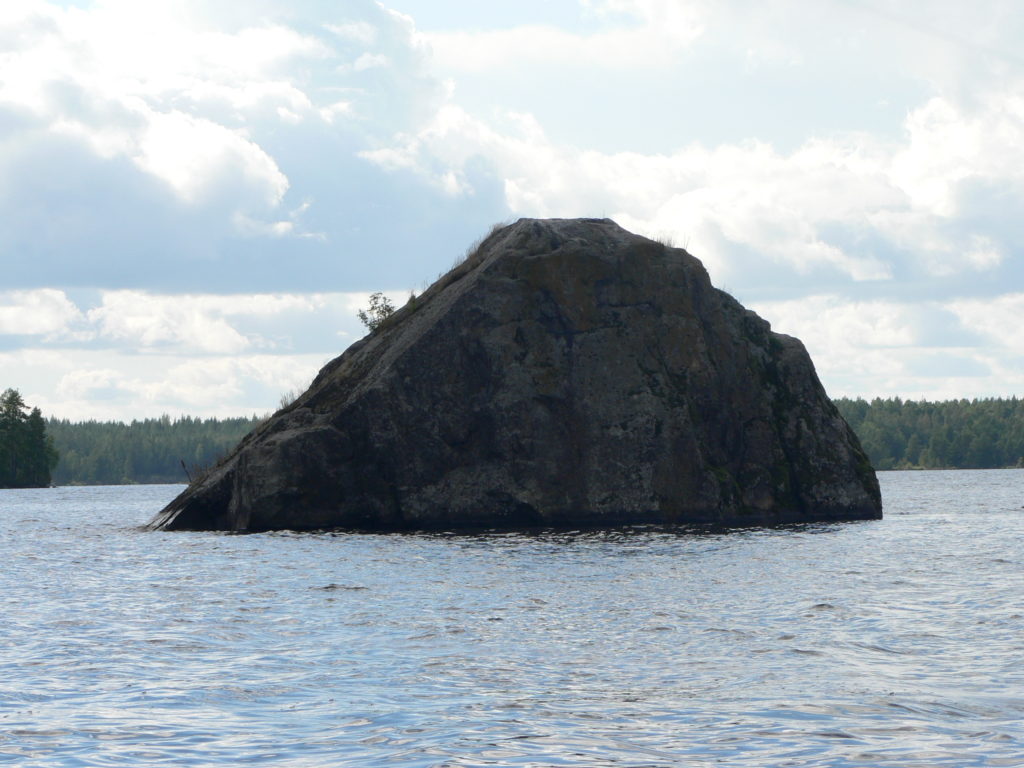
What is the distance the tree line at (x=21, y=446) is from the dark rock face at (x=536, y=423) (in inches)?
3430

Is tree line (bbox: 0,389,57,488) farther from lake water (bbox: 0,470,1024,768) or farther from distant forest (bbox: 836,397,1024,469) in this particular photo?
distant forest (bbox: 836,397,1024,469)

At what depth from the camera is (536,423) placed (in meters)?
36.0

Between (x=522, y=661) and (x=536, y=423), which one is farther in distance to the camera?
(x=536, y=423)

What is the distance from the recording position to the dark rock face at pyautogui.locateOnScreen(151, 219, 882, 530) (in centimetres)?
3584

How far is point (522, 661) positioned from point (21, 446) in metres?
115

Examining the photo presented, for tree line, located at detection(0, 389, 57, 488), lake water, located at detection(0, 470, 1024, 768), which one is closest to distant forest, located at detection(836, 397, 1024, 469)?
tree line, located at detection(0, 389, 57, 488)

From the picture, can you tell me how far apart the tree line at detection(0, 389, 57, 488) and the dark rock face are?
87.1 meters

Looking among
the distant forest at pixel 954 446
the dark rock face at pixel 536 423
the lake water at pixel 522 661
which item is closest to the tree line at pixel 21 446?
the dark rock face at pixel 536 423

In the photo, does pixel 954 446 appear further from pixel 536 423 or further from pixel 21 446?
pixel 536 423

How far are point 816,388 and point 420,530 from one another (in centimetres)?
1447

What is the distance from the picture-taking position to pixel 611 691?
470 inches

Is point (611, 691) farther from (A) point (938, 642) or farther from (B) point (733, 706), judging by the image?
(A) point (938, 642)

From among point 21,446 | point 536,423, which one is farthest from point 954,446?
point 536,423

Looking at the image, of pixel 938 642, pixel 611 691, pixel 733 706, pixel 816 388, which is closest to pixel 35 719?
pixel 611 691
